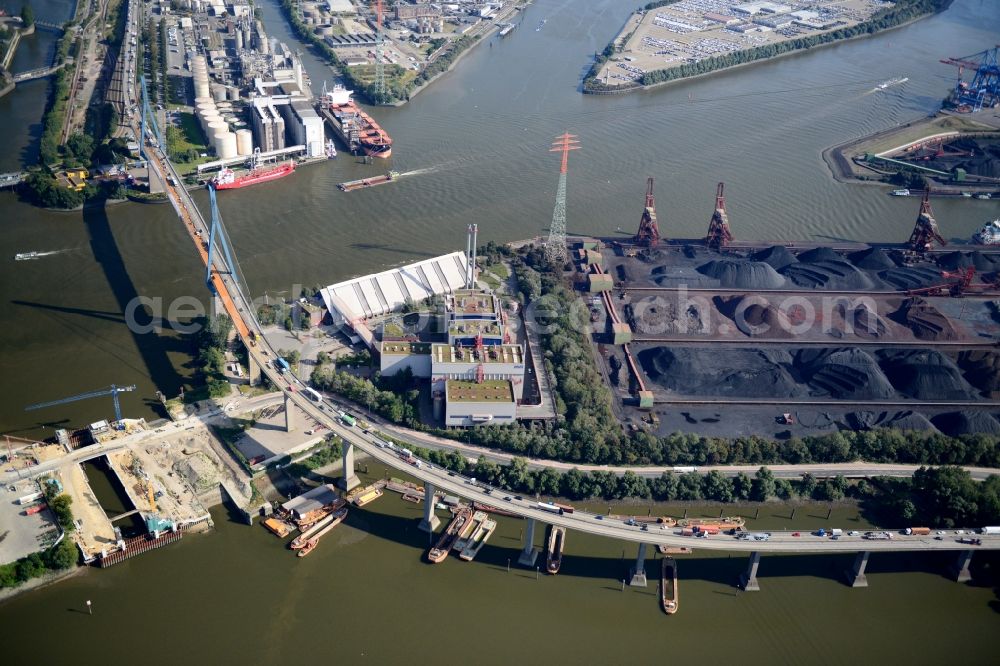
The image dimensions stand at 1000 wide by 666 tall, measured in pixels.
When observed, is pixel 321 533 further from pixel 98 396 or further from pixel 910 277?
pixel 910 277

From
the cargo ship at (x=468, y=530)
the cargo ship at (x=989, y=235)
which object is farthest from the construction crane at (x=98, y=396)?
the cargo ship at (x=989, y=235)

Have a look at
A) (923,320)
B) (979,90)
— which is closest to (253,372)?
(923,320)

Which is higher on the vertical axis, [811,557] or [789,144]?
[789,144]

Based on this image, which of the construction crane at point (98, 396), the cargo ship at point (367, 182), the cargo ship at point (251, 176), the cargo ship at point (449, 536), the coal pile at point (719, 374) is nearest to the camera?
the cargo ship at point (449, 536)

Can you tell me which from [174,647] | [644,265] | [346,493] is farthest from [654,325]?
[174,647]

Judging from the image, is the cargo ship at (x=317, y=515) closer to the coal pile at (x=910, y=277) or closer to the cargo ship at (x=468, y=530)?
the cargo ship at (x=468, y=530)

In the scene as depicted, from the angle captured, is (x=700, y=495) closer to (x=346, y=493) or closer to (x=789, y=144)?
(x=346, y=493)
